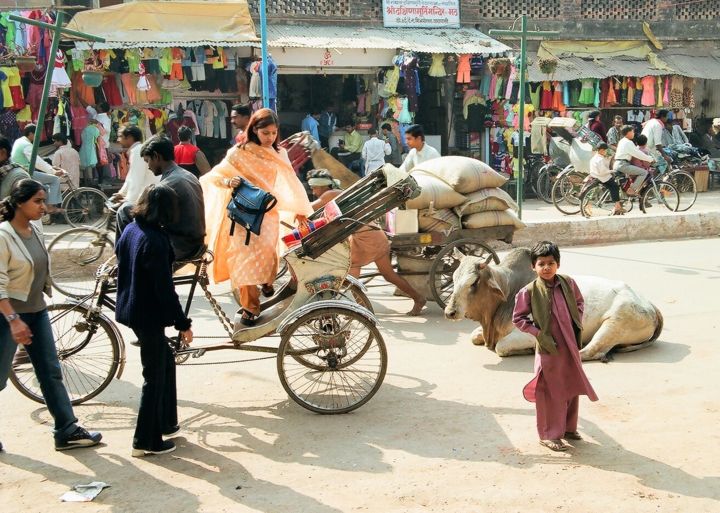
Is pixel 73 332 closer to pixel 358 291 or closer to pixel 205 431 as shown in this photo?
pixel 205 431

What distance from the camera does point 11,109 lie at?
15.1 meters

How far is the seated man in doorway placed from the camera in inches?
294

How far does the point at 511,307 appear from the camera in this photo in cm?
662

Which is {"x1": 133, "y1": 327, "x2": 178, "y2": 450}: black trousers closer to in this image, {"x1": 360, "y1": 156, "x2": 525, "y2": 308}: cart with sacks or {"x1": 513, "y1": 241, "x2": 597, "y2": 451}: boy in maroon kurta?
{"x1": 513, "y1": 241, "x2": 597, "y2": 451}: boy in maroon kurta

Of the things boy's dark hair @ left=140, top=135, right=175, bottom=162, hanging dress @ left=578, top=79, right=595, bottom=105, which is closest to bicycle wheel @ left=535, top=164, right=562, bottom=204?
hanging dress @ left=578, top=79, right=595, bottom=105

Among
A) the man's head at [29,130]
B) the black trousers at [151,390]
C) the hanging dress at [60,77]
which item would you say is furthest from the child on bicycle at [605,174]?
the black trousers at [151,390]

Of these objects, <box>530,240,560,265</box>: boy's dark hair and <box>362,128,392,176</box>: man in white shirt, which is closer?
<box>530,240,560,265</box>: boy's dark hair

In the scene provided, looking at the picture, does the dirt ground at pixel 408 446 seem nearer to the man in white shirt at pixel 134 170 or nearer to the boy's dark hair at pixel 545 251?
the boy's dark hair at pixel 545 251

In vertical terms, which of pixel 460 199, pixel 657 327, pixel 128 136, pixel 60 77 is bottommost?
pixel 657 327

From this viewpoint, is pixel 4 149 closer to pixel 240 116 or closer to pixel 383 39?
pixel 240 116

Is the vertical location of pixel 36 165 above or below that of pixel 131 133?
below

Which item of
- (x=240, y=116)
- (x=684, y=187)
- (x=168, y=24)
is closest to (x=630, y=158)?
(x=684, y=187)

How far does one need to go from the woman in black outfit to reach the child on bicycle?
11.1 m

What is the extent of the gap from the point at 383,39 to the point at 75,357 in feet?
44.4
